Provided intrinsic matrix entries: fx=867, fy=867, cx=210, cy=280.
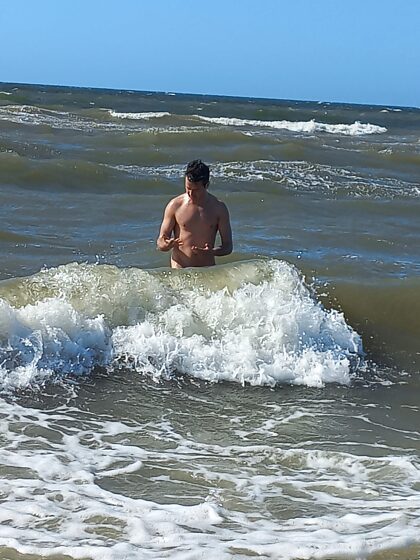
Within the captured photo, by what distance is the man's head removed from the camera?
6.88 meters

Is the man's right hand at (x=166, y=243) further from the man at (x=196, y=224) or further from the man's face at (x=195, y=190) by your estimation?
the man's face at (x=195, y=190)

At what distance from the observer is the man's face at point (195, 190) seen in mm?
7000

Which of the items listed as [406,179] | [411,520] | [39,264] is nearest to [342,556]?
[411,520]

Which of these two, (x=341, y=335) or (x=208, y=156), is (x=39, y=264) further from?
(x=208, y=156)

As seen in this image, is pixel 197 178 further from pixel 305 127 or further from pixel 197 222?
pixel 305 127

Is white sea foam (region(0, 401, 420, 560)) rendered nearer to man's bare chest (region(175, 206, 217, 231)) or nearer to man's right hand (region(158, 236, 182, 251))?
man's right hand (region(158, 236, 182, 251))

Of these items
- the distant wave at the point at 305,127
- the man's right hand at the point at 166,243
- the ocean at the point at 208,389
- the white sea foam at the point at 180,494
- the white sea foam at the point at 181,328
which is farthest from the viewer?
the distant wave at the point at 305,127

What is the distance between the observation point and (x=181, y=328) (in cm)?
691

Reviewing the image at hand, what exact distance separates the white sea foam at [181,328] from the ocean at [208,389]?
16 millimetres

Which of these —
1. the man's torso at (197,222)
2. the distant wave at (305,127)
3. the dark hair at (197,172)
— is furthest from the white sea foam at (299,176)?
the distant wave at (305,127)

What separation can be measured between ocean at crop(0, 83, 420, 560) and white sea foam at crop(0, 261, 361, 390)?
16mm

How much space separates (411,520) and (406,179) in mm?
15859

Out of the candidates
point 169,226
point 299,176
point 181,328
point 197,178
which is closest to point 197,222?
point 169,226

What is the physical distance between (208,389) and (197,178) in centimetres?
176
